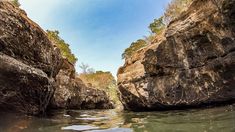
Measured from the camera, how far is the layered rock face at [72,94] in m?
13.3

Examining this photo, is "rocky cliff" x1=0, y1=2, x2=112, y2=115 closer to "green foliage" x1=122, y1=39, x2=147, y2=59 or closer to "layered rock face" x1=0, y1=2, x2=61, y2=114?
"layered rock face" x1=0, y1=2, x2=61, y2=114

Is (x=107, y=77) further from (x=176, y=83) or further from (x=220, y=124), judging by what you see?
(x=220, y=124)

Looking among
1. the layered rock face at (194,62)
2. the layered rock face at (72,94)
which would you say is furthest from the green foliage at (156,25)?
the layered rock face at (194,62)

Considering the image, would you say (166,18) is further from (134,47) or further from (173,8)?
(134,47)

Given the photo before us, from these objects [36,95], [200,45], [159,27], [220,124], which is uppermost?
[159,27]

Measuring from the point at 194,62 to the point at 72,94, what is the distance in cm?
664

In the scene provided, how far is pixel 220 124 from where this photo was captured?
18.7 ft

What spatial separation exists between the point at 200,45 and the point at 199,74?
38.8 inches

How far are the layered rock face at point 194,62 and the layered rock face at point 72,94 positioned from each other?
3584mm

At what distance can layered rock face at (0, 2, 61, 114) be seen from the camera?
24.2ft

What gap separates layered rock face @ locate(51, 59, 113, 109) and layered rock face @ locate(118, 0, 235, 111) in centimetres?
358

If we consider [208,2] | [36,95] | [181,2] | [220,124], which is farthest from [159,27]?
[220,124]

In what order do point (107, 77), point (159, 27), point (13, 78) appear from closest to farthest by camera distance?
1. point (13, 78)
2. point (159, 27)
3. point (107, 77)

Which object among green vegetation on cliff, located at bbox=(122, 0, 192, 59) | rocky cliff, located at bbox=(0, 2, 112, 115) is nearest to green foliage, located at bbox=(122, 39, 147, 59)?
green vegetation on cliff, located at bbox=(122, 0, 192, 59)
